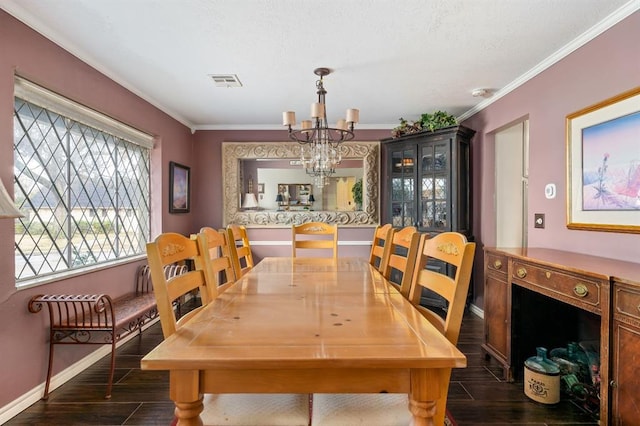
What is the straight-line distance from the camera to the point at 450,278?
1.26 meters

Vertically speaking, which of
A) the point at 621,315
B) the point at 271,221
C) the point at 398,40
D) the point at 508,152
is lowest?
the point at 621,315

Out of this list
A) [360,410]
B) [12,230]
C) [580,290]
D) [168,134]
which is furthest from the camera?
[168,134]

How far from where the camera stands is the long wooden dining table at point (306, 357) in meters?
0.86

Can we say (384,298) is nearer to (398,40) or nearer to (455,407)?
(455,407)

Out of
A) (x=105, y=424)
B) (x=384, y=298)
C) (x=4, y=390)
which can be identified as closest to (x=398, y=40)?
(x=384, y=298)

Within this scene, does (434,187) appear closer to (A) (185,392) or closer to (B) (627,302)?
(B) (627,302)

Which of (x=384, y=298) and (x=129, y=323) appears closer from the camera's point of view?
(x=384, y=298)

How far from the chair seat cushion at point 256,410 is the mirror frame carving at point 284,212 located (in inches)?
134

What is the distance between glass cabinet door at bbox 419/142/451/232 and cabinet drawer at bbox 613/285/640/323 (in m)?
2.18

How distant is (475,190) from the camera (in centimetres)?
379

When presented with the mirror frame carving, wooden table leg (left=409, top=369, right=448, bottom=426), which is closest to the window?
the mirror frame carving

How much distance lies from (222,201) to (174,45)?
8.33 feet

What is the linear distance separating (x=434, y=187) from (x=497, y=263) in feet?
5.14

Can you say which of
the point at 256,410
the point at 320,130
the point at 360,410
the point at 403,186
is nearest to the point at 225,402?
the point at 256,410
